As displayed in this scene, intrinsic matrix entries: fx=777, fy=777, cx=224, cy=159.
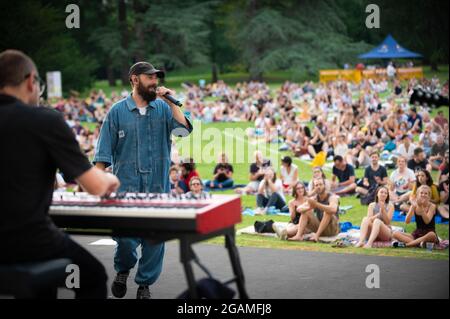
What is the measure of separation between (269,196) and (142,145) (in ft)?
24.8

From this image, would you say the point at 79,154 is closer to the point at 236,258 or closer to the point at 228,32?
the point at 236,258

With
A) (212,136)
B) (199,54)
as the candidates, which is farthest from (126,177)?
(199,54)

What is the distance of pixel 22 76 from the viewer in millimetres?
5352

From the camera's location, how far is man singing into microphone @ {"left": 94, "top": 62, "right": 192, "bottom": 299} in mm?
7410

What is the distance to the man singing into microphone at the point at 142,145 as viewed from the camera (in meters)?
7.41

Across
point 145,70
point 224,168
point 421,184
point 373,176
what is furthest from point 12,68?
point 224,168

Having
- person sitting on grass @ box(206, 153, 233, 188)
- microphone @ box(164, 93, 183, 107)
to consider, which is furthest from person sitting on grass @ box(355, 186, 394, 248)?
person sitting on grass @ box(206, 153, 233, 188)

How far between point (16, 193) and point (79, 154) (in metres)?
0.48

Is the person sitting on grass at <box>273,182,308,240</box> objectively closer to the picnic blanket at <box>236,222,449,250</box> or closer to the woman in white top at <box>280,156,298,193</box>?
the picnic blanket at <box>236,222,449,250</box>

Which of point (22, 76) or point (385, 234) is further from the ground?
point (22, 76)

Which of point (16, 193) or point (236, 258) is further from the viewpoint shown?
point (236, 258)

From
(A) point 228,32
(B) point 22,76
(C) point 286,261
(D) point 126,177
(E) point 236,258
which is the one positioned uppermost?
(A) point 228,32
